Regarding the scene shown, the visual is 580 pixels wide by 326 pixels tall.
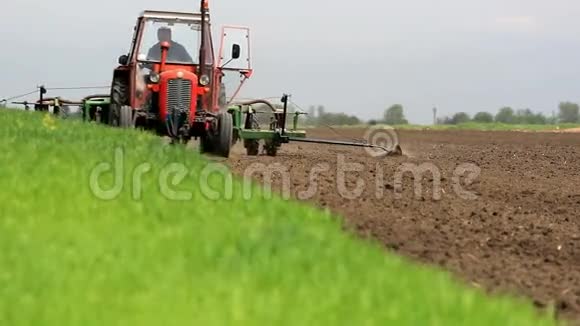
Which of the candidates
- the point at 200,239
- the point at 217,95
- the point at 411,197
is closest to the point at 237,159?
the point at 217,95

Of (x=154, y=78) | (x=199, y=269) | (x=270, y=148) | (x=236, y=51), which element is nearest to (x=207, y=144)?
(x=154, y=78)

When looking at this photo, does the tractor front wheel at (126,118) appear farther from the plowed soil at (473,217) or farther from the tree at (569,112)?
the tree at (569,112)

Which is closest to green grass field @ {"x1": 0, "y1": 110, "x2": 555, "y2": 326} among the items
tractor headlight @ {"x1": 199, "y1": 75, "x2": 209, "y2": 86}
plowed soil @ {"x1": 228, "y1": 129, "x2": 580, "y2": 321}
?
plowed soil @ {"x1": 228, "y1": 129, "x2": 580, "y2": 321}

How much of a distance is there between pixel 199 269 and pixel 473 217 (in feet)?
→ 18.3

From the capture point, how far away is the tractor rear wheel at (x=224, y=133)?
17.5 metres

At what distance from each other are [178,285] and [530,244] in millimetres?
4718

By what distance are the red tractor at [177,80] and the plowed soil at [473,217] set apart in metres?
0.82

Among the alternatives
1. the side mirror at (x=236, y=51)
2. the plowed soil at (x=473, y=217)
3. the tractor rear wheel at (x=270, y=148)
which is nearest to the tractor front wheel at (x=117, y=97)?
the side mirror at (x=236, y=51)

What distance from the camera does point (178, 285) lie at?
5.24 m

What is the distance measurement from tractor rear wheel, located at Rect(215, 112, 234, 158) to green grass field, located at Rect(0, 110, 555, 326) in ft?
28.2

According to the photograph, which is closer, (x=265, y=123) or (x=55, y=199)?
(x=55, y=199)

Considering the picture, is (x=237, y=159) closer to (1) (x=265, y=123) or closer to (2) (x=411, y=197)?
(1) (x=265, y=123)

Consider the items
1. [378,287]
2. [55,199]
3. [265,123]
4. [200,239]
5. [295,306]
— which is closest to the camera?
[295,306]

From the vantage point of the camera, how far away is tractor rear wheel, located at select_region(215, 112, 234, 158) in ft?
57.4
